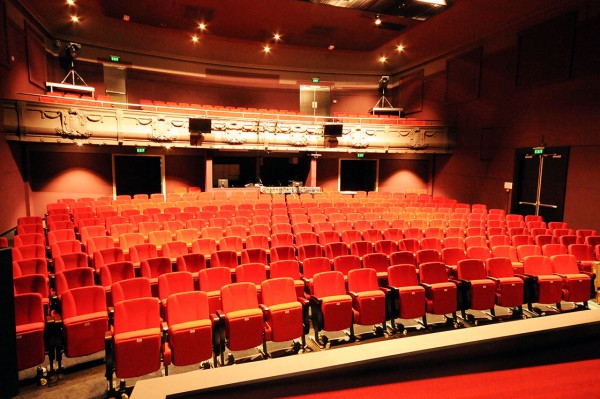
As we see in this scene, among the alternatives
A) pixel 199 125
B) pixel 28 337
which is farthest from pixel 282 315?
pixel 199 125

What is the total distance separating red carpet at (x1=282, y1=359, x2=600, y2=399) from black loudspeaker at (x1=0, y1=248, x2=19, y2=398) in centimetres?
110

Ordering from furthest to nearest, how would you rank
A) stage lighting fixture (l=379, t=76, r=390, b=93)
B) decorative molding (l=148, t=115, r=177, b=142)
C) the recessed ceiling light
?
stage lighting fixture (l=379, t=76, r=390, b=93), decorative molding (l=148, t=115, r=177, b=142), the recessed ceiling light

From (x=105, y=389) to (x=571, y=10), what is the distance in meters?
11.6

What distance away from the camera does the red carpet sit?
1.14 meters

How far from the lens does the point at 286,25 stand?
1137 cm

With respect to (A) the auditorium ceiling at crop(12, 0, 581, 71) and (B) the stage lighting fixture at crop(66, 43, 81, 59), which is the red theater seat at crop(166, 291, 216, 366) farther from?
(B) the stage lighting fixture at crop(66, 43, 81, 59)

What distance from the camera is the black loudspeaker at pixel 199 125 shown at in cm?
1026

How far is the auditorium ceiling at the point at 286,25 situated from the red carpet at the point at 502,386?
927 cm

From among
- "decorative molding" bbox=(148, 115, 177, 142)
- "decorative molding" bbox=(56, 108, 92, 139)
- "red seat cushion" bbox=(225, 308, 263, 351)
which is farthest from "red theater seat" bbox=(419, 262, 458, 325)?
"decorative molding" bbox=(56, 108, 92, 139)

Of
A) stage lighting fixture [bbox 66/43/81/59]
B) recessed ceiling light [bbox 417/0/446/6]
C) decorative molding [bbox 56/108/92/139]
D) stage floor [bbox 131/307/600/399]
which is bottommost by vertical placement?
stage floor [bbox 131/307/600/399]

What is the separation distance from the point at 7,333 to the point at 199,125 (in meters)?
9.56

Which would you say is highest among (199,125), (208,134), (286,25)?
(286,25)

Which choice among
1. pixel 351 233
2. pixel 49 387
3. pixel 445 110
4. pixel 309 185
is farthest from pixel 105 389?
pixel 445 110

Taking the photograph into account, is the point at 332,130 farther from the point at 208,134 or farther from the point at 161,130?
the point at 161,130
